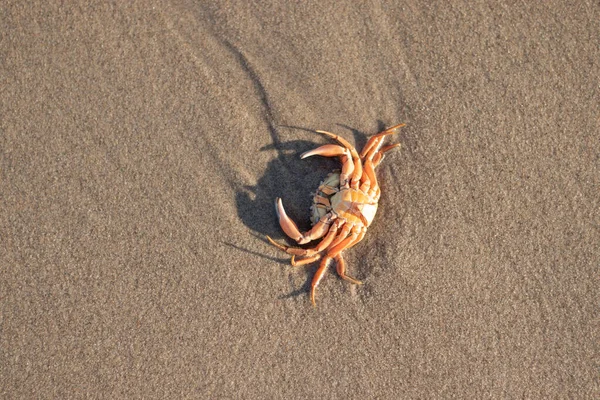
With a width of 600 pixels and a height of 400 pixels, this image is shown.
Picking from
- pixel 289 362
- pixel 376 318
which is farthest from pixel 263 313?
pixel 376 318

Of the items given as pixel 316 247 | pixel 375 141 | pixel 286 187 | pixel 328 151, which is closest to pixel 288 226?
pixel 316 247

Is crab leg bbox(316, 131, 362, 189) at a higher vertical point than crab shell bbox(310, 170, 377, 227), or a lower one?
higher

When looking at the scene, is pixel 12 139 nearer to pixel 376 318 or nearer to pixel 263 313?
pixel 263 313

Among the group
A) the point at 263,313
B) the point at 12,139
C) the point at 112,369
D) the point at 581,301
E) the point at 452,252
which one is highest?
the point at 12,139

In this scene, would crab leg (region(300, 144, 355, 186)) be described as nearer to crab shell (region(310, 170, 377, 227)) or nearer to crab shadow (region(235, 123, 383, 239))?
crab shell (region(310, 170, 377, 227))

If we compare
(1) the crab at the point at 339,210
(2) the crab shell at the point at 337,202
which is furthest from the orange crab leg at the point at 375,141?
(2) the crab shell at the point at 337,202

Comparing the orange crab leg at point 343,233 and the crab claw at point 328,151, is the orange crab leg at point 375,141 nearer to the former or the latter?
the crab claw at point 328,151

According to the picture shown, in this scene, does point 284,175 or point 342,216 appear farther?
point 284,175

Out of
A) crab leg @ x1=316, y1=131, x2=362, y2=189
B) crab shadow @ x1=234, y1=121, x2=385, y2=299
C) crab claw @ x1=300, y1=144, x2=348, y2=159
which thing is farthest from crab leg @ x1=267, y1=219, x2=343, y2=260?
crab claw @ x1=300, y1=144, x2=348, y2=159
